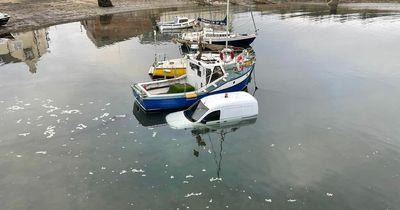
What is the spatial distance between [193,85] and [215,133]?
6695 millimetres

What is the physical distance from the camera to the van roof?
80.6 ft

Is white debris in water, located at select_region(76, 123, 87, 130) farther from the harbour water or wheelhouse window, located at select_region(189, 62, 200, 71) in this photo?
wheelhouse window, located at select_region(189, 62, 200, 71)

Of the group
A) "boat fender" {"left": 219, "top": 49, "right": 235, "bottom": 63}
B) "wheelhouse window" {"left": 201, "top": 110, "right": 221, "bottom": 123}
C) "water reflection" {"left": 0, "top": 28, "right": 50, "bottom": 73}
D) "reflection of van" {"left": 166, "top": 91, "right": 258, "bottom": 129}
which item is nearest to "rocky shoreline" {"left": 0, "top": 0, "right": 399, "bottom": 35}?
"water reflection" {"left": 0, "top": 28, "right": 50, "bottom": 73}

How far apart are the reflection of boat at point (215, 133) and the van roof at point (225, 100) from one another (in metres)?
1.46

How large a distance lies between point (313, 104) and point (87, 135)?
732 inches

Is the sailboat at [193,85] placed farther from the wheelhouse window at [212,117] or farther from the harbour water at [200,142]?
the wheelhouse window at [212,117]

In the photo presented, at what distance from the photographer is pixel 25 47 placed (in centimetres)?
4912

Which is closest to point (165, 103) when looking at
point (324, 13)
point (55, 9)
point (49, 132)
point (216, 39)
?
point (49, 132)

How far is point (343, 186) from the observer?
1823 centimetres

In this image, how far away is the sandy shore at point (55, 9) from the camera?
208 ft

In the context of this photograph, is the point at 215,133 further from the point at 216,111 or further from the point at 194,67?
the point at 194,67

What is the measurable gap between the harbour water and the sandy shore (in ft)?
73.1

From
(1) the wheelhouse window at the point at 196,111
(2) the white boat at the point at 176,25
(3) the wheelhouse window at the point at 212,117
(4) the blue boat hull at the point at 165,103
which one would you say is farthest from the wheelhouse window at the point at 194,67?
(2) the white boat at the point at 176,25

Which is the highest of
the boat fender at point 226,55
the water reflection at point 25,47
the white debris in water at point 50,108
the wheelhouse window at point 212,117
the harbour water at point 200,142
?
the boat fender at point 226,55
